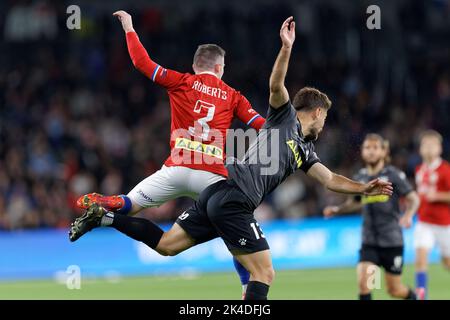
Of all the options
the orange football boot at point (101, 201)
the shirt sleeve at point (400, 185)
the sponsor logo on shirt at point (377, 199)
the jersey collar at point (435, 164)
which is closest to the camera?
the orange football boot at point (101, 201)

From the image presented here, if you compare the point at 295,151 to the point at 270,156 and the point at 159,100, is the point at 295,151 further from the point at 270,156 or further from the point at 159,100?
the point at 159,100

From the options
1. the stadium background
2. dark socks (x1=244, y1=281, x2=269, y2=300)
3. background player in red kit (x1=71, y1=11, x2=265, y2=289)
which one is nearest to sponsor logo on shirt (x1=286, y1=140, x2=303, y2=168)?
background player in red kit (x1=71, y1=11, x2=265, y2=289)

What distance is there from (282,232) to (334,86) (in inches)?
155

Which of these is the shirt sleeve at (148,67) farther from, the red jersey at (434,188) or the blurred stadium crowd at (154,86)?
the blurred stadium crowd at (154,86)

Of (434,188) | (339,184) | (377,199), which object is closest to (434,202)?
(434,188)

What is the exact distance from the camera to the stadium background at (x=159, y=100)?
1745 cm

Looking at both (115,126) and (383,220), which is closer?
(383,220)

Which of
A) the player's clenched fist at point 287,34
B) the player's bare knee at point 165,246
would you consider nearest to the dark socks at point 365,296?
the player's bare knee at point 165,246

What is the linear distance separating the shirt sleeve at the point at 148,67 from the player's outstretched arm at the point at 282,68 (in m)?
1.47

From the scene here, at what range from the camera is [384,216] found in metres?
11.1

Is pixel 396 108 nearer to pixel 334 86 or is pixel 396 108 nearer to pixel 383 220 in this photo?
pixel 334 86

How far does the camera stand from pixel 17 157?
63.9 ft

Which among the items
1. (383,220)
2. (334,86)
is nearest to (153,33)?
(334,86)

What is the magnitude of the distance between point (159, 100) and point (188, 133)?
40.5 ft
